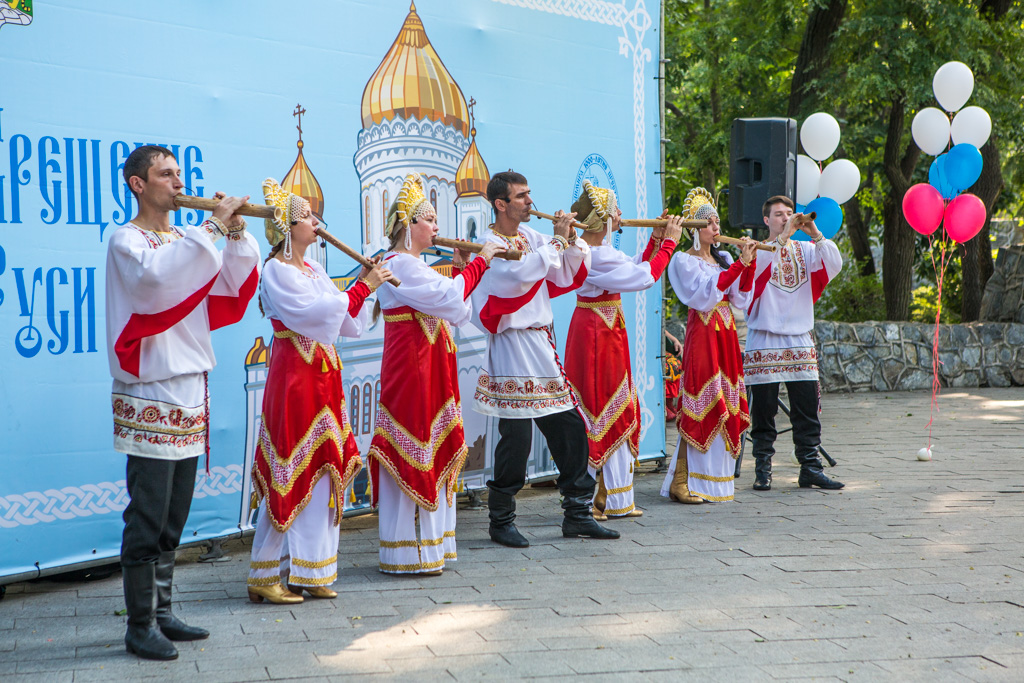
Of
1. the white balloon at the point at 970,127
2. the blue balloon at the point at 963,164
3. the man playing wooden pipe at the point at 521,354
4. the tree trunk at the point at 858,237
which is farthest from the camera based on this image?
the tree trunk at the point at 858,237

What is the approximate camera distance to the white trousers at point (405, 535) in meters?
4.29

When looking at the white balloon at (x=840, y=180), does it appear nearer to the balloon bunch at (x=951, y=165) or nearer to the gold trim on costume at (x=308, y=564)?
the balloon bunch at (x=951, y=165)

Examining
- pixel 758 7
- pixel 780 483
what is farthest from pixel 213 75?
pixel 758 7

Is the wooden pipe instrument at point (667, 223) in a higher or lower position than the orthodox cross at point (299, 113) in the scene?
lower

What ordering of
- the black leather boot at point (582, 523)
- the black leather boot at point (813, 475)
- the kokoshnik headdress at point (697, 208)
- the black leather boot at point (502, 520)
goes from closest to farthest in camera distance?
the black leather boot at point (502, 520) < the black leather boot at point (582, 523) < the kokoshnik headdress at point (697, 208) < the black leather boot at point (813, 475)

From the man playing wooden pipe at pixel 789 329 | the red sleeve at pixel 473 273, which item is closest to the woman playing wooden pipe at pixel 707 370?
the man playing wooden pipe at pixel 789 329

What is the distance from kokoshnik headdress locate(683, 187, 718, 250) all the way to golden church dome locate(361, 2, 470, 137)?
141cm

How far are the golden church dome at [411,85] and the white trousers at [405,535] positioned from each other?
192cm

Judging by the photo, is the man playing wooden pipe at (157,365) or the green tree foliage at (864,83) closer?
the man playing wooden pipe at (157,365)

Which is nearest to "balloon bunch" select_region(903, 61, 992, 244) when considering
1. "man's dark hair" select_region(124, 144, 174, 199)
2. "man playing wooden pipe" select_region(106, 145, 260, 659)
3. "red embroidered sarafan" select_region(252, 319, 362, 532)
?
"red embroidered sarafan" select_region(252, 319, 362, 532)

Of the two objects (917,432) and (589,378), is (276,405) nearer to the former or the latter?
(589,378)

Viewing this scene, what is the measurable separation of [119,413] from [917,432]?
7.50 meters

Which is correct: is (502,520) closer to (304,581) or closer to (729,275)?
(304,581)

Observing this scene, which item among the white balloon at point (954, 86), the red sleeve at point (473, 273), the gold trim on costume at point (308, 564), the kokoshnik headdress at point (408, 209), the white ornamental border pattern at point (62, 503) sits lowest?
the gold trim on costume at point (308, 564)
